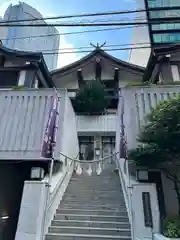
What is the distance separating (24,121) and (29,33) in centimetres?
254

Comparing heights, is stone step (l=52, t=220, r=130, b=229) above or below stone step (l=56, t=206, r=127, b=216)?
below

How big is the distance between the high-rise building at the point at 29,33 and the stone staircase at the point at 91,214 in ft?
13.3

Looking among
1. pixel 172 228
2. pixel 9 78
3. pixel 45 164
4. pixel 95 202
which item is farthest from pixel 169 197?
pixel 9 78

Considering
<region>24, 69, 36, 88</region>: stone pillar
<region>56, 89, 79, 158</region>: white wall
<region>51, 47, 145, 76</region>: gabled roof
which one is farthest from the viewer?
<region>51, 47, 145, 76</region>: gabled roof

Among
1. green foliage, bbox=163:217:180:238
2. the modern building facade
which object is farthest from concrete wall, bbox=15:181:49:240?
green foliage, bbox=163:217:180:238

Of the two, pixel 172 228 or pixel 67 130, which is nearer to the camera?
pixel 172 228

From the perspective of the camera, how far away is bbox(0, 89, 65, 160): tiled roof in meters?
5.72

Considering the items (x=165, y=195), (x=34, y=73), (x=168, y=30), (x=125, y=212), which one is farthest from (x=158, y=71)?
(x=168, y=30)

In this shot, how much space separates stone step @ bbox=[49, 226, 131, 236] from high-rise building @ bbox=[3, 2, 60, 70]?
4.33m

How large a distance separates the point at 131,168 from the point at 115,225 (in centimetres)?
138

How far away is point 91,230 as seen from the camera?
4.77m

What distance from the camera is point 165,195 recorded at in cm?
555

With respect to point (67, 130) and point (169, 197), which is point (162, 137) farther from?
point (67, 130)

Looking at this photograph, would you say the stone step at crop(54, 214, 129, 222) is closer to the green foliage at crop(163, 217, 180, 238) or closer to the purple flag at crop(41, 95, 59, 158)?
the green foliage at crop(163, 217, 180, 238)
